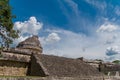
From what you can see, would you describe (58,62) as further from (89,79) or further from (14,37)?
(14,37)

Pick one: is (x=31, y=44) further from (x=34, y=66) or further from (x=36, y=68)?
(x=36, y=68)

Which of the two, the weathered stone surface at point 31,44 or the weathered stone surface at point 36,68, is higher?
the weathered stone surface at point 31,44

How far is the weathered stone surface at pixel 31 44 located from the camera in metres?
38.2

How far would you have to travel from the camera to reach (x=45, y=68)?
2520 centimetres

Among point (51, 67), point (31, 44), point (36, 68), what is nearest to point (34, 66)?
point (36, 68)

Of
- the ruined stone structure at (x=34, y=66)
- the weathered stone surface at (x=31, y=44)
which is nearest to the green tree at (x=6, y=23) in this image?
the ruined stone structure at (x=34, y=66)

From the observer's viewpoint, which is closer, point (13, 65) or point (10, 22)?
point (10, 22)

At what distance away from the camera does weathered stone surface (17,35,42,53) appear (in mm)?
38188

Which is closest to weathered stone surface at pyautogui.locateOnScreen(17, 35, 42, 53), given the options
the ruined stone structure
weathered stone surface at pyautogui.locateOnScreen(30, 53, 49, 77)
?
the ruined stone structure

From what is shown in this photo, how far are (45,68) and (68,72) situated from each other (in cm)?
348

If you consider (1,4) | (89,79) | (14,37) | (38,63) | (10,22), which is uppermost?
(1,4)

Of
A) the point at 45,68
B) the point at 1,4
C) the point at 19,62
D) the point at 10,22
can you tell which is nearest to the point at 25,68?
the point at 19,62

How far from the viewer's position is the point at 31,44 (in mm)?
38625

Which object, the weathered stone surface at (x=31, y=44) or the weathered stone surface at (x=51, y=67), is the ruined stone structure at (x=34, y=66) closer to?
the weathered stone surface at (x=51, y=67)
